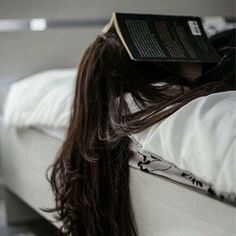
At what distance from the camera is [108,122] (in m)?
0.82

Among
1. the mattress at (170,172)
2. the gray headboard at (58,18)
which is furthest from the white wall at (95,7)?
the mattress at (170,172)

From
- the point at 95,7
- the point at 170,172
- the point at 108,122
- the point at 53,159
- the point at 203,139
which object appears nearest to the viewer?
the point at 203,139

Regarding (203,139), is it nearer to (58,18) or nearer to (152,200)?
(152,200)

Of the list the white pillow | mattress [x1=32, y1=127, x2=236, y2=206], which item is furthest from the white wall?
mattress [x1=32, y1=127, x2=236, y2=206]

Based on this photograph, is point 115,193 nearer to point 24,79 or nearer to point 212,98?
point 212,98

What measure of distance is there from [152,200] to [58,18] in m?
0.41

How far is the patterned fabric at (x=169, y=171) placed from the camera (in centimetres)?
58

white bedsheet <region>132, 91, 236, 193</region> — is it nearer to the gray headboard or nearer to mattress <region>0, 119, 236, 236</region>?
mattress <region>0, 119, 236, 236</region>

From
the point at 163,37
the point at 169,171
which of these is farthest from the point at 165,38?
the point at 169,171

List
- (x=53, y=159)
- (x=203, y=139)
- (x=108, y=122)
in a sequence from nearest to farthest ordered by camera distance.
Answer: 1. (x=203, y=139)
2. (x=108, y=122)
3. (x=53, y=159)

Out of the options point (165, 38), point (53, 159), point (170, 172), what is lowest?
point (53, 159)

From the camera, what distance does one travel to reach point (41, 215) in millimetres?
1188

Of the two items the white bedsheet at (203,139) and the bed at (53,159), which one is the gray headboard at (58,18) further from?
the white bedsheet at (203,139)

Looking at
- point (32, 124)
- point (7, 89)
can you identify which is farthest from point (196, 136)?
point (32, 124)
